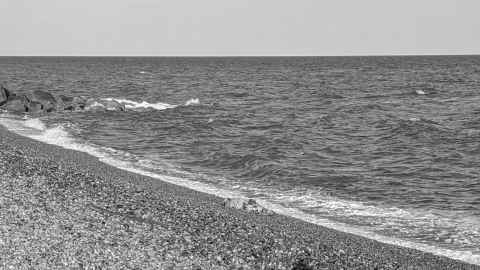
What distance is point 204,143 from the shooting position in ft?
92.4

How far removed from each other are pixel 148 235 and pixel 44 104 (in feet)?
109

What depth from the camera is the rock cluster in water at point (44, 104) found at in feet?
134

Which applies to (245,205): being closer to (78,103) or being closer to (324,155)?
(324,155)

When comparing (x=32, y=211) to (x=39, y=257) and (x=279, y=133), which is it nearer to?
(x=39, y=257)

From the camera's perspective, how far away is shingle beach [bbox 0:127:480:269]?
31.2 feet

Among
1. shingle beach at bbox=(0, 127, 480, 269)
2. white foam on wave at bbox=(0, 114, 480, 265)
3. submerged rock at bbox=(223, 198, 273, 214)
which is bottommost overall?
white foam on wave at bbox=(0, 114, 480, 265)

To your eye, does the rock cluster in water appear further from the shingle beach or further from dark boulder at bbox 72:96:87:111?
the shingle beach

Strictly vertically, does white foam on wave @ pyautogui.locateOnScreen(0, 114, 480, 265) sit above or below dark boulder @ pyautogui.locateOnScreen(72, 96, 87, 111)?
above

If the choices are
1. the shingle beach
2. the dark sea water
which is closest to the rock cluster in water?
the dark sea water

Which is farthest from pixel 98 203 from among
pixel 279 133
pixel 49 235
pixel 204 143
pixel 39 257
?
pixel 279 133

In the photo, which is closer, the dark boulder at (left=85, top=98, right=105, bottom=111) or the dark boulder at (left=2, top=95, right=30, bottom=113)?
the dark boulder at (left=2, top=95, right=30, bottom=113)

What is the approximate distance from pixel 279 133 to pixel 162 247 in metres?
21.6

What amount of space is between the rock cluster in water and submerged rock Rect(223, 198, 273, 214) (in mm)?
28334

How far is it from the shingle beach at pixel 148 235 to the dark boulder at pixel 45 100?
26788 millimetres
